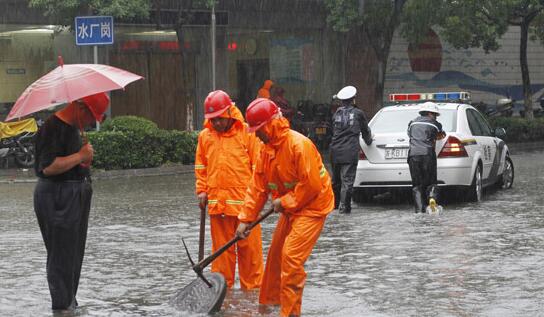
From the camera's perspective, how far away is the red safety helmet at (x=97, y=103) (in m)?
8.12

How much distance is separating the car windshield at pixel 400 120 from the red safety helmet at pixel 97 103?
837cm

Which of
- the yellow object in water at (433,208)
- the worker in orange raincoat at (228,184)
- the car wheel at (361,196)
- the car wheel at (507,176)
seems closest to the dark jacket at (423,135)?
the yellow object in water at (433,208)

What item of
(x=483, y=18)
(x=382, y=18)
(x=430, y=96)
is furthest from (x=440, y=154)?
(x=483, y=18)

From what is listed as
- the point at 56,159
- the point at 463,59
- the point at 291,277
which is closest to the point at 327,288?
the point at 291,277

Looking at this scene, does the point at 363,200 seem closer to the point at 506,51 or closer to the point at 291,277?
the point at 291,277

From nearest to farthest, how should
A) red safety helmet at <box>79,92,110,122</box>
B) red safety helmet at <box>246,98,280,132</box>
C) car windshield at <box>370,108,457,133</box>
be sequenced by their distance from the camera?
1. red safety helmet at <box>246,98,280,132</box>
2. red safety helmet at <box>79,92,110,122</box>
3. car windshield at <box>370,108,457,133</box>

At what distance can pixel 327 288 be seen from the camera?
9.33 meters

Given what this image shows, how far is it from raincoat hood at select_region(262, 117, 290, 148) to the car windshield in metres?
8.48

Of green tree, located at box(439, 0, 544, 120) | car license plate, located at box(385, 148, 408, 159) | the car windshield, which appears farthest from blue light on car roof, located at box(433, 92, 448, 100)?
green tree, located at box(439, 0, 544, 120)

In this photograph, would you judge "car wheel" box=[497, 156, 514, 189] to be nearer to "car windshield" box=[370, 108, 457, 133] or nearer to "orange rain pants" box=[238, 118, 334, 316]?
"car windshield" box=[370, 108, 457, 133]

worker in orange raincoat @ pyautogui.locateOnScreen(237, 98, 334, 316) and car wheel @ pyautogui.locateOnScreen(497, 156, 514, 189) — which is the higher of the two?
worker in orange raincoat @ pyautogui.locateOnScreen(237, 98, 334, 316)

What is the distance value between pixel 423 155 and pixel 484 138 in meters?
2.51

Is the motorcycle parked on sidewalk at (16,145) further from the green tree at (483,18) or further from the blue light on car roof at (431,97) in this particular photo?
the green tree at (483,18)

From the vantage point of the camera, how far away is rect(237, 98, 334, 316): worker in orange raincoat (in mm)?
7629
